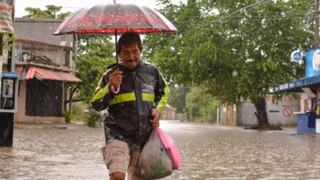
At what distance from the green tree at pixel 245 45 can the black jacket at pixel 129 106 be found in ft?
95.4

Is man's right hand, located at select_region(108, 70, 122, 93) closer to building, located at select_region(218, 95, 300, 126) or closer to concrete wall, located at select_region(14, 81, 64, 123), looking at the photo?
concrete wall, located at select_region(14, 81, 64, 123)

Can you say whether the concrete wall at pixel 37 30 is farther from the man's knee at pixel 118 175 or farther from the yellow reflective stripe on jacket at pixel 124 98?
the man's knee at pixel 118 175

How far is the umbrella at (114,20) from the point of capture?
5070mm

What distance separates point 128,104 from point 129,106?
18mm

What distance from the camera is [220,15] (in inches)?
1407

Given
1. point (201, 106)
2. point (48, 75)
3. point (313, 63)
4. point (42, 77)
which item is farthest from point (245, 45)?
point (201, 106)

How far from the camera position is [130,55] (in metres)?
5.03

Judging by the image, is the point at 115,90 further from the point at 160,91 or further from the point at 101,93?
the point at 160,91

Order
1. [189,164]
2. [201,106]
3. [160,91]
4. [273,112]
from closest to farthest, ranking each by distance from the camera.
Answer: [160,91]
[189,164]
[273,112]
[201,106]

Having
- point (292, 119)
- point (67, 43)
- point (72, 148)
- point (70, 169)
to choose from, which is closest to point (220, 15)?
point (67, 43)

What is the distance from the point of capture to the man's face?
5027mm

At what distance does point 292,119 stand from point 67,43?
21.4 m

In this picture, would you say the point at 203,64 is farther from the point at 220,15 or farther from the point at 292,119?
the point at 292,119

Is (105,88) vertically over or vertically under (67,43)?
under
